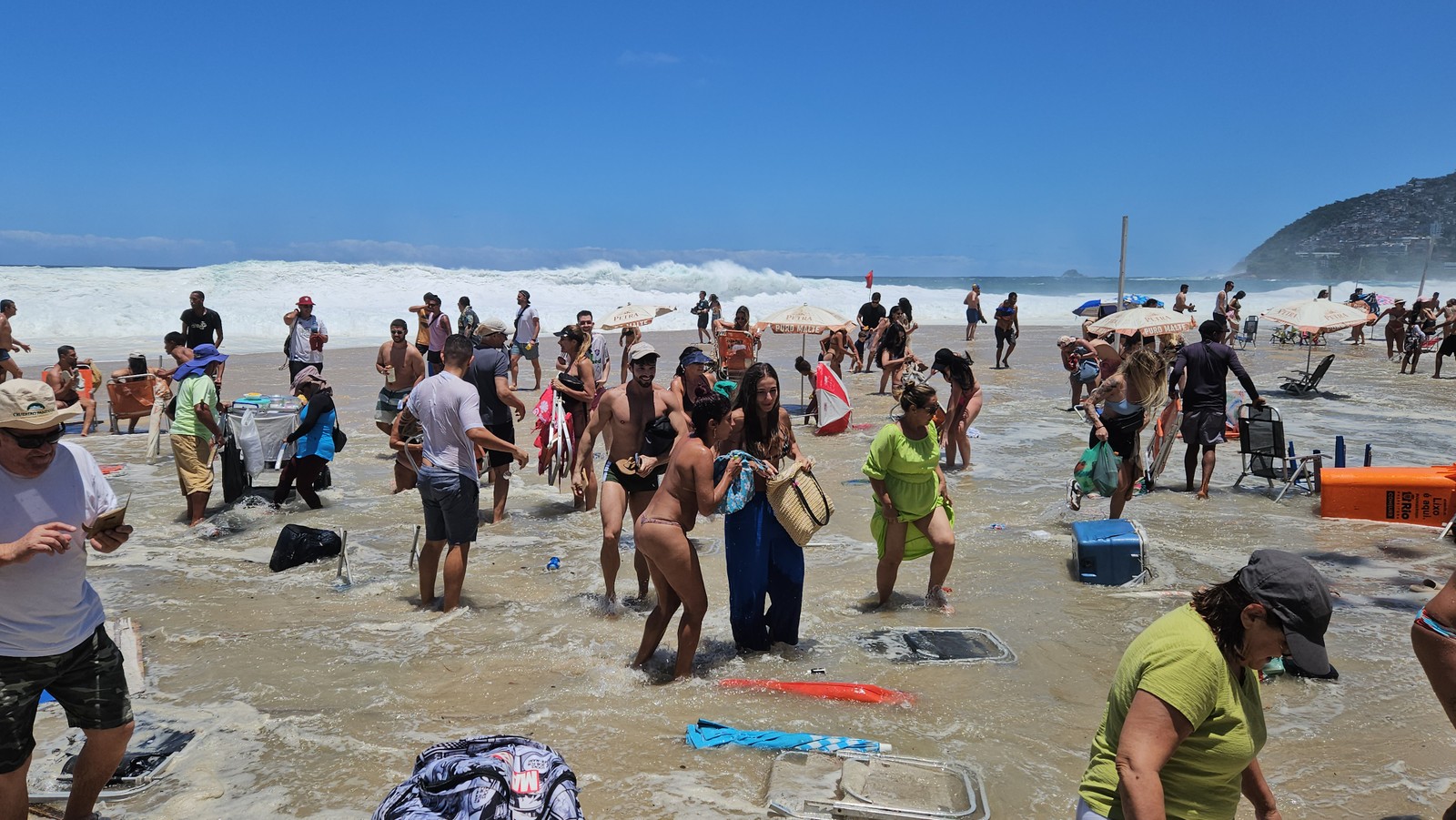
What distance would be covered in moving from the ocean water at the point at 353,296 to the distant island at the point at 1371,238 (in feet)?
111

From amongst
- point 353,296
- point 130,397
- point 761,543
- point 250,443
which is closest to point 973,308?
A: point 130,397

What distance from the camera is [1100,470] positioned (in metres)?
8.24

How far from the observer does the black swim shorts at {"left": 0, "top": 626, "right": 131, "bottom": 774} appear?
3301 mm

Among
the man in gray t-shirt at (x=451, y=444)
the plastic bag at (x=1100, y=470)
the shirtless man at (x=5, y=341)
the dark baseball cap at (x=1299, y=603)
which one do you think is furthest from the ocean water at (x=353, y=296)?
the dark baseball cap at (x=1299, y=603)

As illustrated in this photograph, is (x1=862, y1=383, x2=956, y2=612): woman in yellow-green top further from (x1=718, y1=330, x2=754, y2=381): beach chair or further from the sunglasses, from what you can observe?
(x1=718, y1=330, x2=754, y2=381): beach chair

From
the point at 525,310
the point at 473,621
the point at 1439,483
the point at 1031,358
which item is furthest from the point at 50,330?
the point at 1439,483

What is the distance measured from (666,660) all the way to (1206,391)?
6.81 meters

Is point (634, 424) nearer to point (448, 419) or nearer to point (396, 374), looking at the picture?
point (448, 419)

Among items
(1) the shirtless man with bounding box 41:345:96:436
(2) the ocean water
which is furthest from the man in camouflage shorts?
(2) the ocean water

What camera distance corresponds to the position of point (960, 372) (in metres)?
10.2

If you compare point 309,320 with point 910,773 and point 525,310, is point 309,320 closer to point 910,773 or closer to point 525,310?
point 525,310

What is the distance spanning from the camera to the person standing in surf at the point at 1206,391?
9.66 metres

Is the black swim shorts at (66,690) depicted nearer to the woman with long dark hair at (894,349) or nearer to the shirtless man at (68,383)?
the shirtless man at (68,383)

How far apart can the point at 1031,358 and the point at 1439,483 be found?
18.0m
